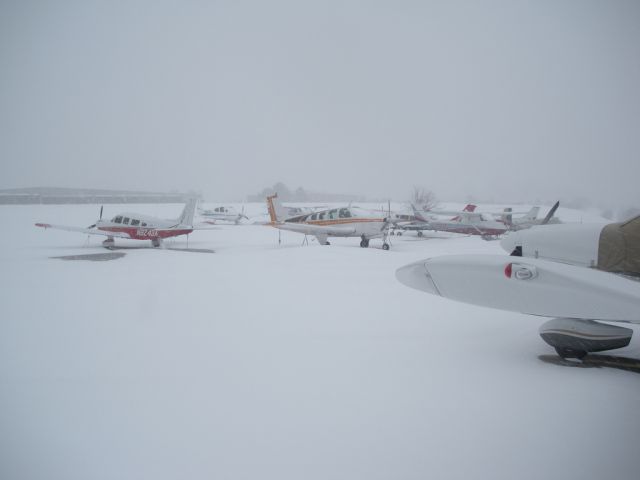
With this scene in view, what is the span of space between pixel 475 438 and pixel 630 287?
6.72 ft

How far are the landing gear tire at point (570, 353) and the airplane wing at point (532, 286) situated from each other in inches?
35.3

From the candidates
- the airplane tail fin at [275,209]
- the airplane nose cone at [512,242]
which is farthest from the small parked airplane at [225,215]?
the airplane nose cone at [512,242]

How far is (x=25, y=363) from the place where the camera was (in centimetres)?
349

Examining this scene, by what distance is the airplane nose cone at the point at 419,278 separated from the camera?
397 centimetres

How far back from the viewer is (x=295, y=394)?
2996mm

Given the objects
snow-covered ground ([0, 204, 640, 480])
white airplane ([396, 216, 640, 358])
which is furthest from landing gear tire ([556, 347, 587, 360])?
snow-covered ground ([0, 204, 640, 480])

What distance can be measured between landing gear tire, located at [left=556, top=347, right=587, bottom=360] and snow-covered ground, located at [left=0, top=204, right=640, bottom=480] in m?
0.27

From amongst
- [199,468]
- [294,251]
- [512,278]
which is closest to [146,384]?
[199,468]

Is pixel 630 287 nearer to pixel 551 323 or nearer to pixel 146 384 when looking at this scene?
pixel 551 323

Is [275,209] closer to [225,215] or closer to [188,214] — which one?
[188,214]

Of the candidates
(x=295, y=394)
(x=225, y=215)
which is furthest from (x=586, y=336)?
(x=225, y=215)

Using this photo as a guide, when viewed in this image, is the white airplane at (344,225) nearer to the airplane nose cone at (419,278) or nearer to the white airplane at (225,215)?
the airplane nose cone at (419,278)

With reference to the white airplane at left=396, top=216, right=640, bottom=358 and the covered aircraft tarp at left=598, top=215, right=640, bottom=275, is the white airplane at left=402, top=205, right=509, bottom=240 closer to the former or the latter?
the white airplane at left=396, top=216, right=640, bottom=358

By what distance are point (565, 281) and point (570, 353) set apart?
1.16 m
